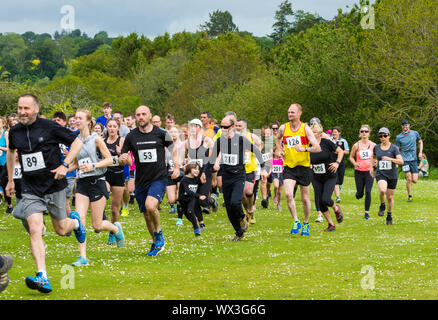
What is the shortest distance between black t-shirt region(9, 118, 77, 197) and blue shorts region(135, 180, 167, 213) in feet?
8.59

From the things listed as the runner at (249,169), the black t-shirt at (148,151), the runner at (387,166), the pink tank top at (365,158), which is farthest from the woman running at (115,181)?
the pink tank top at (365,158)

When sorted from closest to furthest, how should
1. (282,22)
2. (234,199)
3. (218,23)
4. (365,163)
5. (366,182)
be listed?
(234,199) < (365,163) < (366,182) < (282,22) < (218,23)

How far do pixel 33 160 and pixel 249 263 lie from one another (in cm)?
379

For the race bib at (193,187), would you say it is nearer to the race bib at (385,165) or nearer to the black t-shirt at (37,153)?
the race bib at (385,165)

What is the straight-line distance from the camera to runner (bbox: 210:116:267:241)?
12.6 metres

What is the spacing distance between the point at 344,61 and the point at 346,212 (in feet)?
107

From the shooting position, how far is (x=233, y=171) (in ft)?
41.8

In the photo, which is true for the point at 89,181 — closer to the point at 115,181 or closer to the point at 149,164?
the point at 149,164

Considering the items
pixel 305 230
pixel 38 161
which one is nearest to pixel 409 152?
pixel 305 230

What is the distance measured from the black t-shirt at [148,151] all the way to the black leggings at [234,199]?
209 centimetres

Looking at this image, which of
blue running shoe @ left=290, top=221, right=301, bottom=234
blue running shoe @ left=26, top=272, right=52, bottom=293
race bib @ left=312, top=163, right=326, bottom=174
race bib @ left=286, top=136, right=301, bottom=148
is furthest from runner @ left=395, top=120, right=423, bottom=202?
blue running shoe @ left=26, top=272, right=52, bottom=293

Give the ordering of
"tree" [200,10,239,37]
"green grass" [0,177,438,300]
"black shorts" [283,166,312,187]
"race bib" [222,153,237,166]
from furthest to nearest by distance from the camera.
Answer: "tree" [200,10,239,37] → "black shorts" [283,166,312,187] → "race bib" [222,153,237,166] → "green grass" [0,177,438,300]

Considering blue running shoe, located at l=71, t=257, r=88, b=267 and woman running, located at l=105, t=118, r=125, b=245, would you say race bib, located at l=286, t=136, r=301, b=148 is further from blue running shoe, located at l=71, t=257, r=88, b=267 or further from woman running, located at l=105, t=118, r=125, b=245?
blue running shoe, located at l=71, t=257, r=88, b=267

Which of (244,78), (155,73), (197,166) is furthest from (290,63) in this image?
(197,166)
